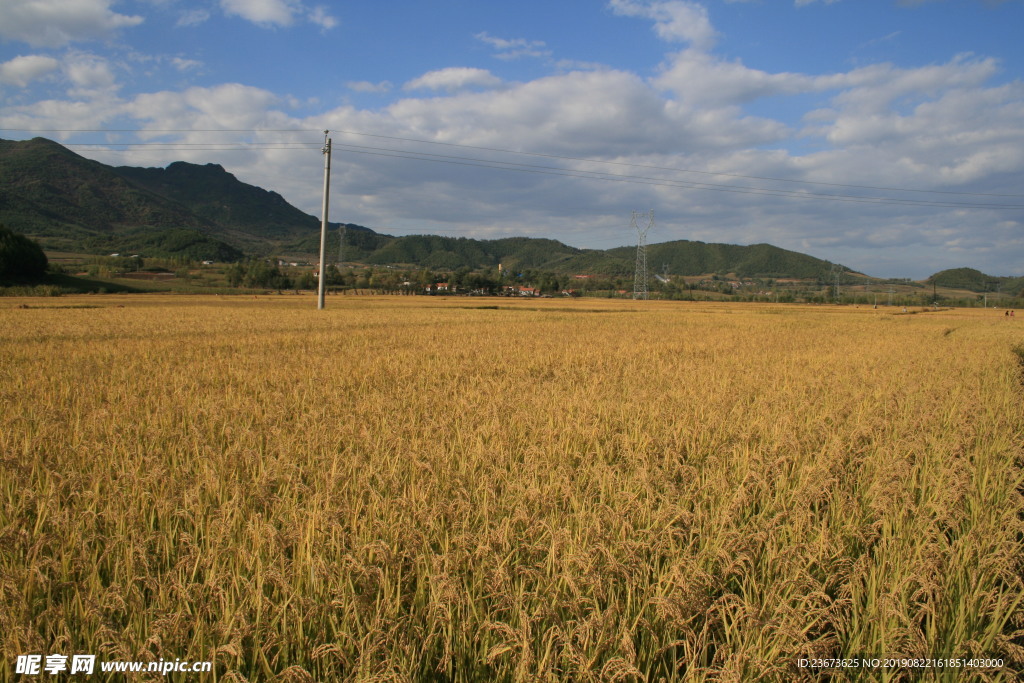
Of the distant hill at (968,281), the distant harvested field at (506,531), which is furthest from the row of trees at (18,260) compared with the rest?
the distant hill at (968,281)

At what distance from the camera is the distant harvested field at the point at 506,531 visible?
1.97 m

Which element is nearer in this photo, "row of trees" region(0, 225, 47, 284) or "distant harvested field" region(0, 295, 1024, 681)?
"distant harvested field" region(0, 295, 1024, 681)

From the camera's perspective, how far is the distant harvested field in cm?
197

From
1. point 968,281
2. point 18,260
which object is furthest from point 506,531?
point 968,281

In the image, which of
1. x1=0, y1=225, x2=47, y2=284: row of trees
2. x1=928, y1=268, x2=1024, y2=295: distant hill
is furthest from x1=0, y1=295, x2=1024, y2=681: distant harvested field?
x1=928, y1=268, x2=1024, y2=295: distant hill

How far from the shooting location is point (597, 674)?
6.10ft

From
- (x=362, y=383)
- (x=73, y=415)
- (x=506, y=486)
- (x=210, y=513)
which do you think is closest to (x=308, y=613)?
(x=210, y=513)

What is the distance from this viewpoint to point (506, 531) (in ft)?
8.79

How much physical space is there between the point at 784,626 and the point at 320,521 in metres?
2.16

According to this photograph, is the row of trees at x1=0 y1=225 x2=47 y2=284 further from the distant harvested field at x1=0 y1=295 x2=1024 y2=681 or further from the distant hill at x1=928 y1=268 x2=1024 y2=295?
the distant hill at x1=928 y1=268 x2=1024 y2=295

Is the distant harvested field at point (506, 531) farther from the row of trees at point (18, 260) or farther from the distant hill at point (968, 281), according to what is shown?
the distant hill at point (968, 281)

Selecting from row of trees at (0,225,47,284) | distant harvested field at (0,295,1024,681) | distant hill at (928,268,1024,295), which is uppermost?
distant hill at (928,268,1024,295)

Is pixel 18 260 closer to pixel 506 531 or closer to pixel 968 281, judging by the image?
pixel 506 531

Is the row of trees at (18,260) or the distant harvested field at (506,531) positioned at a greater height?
the row of trees at (18,260)
